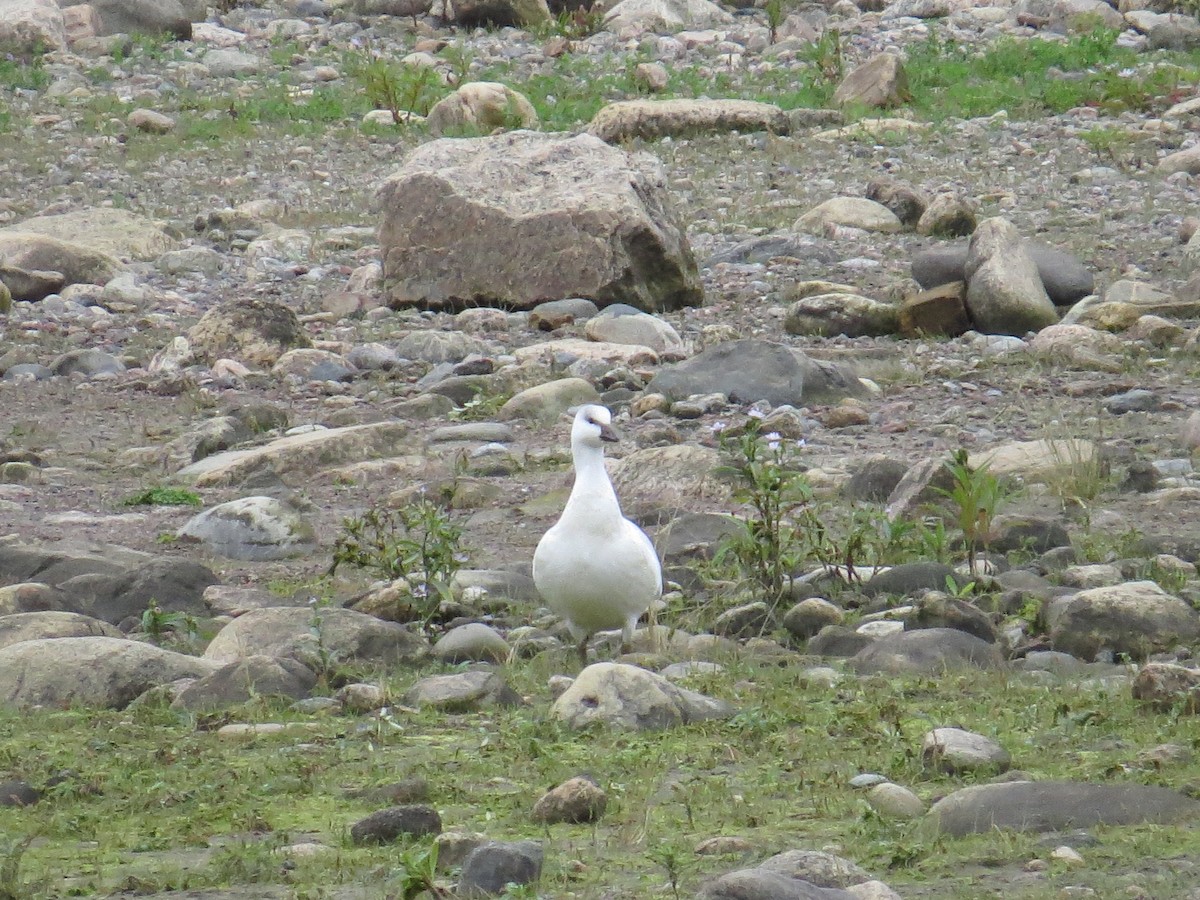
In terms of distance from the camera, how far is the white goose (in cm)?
593

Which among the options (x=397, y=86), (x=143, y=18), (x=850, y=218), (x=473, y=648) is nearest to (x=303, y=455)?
(x=473, y=648)

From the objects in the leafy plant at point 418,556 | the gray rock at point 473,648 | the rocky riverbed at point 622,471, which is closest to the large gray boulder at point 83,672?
the rocky riverbed at point 622,471

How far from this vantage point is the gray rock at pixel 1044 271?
1177cm

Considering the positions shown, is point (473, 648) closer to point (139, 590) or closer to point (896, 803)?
point (139, 590)

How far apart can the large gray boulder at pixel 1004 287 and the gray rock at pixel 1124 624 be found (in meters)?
5.41

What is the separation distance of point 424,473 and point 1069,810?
17.7 ft

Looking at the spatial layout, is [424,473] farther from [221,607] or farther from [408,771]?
[408,771]

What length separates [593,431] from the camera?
6.31 meters

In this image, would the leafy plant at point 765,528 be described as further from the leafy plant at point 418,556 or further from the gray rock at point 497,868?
the gray rock at point 497,868

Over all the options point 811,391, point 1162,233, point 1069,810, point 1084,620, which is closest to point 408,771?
point 1069,810

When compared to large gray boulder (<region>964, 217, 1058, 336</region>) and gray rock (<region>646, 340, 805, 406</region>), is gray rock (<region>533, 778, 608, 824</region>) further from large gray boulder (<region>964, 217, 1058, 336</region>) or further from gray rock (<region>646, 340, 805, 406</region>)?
large gray boulder (<region>964, 217, 1058, 336</region>)

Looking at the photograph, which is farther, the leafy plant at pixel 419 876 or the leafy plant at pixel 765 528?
the leafy plant at pixel 765 528

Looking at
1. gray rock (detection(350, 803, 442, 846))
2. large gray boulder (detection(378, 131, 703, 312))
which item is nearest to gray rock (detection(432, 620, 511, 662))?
gray rock (detection(350, 803, 442, 846))

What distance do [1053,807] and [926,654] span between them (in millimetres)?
1733
